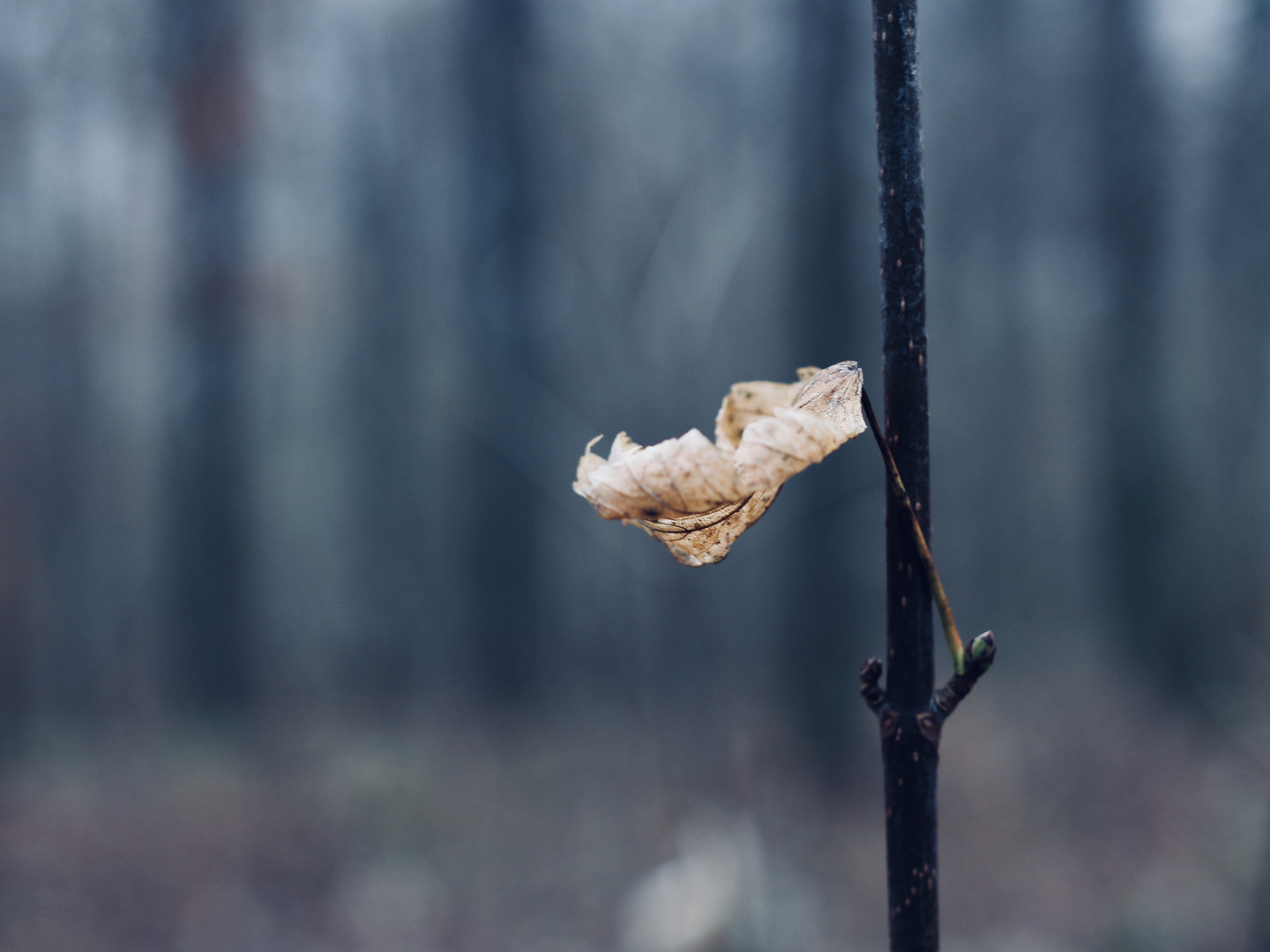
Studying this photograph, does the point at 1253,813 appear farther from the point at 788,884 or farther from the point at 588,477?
the point at 588,477

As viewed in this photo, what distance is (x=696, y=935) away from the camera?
3.02m

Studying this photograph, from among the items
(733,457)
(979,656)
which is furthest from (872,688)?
(733,457)

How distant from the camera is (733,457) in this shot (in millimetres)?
449

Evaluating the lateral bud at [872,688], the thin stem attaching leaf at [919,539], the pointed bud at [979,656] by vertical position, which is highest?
the thin stem attaching leaf at [919,539]

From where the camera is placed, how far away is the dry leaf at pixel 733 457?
1.40ft

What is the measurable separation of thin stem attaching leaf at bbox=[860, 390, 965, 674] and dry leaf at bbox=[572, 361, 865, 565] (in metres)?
0.01

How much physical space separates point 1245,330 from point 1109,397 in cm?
84

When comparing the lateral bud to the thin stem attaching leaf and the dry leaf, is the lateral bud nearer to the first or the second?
the thin stem attaching leaf

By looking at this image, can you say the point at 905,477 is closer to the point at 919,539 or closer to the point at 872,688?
the point at 919,539

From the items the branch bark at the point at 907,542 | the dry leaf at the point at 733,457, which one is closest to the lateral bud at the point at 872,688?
the branch bark at the point at 907,542

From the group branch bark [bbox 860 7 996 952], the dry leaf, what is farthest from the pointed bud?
the dry leaf

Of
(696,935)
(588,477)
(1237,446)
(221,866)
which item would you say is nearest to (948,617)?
(588,477)

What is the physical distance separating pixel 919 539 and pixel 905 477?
1.8 inches

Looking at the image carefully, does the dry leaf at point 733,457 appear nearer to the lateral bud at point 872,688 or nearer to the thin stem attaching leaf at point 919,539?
the thin stem attaching leaf at point 919,539
